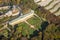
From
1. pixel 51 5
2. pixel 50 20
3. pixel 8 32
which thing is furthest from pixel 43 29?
pixel 51 5

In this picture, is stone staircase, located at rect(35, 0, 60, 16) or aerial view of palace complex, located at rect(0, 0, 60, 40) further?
stone staircase, located at rect(35, 0, 60, 16)

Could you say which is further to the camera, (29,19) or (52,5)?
(52,5)

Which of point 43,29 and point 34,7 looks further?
point 34,7

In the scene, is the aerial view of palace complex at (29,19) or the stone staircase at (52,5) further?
the stone staircase at (52,5)

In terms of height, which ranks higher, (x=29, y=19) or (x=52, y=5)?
(x=52, y=5)

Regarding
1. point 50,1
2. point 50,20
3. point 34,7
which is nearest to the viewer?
point 50,20

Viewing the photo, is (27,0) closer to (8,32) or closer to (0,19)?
(0,19)

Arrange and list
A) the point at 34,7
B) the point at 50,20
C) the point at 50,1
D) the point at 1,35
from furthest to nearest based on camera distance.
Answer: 1. the point at 50,1
2. the point at 34,7
3. the point at 50,20
4. the point at 1,35
